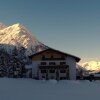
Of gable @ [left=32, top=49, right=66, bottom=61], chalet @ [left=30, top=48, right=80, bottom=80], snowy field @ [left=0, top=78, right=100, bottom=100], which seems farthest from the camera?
gable @ [left=32, top=49, right=66, bottom=61]

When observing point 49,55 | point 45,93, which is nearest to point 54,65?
point 49,55

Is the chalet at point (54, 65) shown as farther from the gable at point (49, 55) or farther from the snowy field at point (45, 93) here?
the snowy field at point (45, 93)

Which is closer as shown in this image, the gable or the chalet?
the chalet

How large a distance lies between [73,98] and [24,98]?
2871mm

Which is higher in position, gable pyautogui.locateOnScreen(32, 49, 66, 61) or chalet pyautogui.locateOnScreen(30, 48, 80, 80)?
gable pyautogui.locateOnScreen(32, 49, 66, 61)

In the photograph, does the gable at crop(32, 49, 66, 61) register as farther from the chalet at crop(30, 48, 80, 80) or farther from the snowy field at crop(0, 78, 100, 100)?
the snowy field at crop(0, 78, 100, 100)

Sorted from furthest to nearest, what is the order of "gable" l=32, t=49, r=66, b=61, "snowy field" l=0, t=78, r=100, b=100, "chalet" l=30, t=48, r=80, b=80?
"gable" l=32, t=49, r=66, b=61
"chalet" l=30, t=48, r=80, b=80
"snowy field" l=0, t=78, r=100, b=100

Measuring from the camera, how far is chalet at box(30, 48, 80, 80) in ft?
220

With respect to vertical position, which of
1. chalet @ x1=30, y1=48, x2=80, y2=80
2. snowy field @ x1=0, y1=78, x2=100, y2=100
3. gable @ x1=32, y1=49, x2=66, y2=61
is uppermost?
gable @ x1=32, y1=49, x2=66, y2=61

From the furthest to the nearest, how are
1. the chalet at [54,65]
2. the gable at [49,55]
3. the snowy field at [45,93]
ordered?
the gable at [49,55] → the chalet at [54,65] → the snowy field at [45,93]

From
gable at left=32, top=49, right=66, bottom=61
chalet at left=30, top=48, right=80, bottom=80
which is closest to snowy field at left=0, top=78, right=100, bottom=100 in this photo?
chalet at left=30, top=48, right=80, bottom=80

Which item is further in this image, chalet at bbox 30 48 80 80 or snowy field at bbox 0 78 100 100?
chalet at bbox 30 48 80 80

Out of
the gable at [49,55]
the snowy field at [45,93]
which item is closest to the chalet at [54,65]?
the gable at [49,55]

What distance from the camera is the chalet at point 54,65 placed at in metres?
66.9
